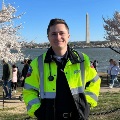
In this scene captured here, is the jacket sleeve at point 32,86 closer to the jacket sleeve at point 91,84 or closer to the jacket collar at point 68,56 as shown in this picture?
the jacket collar at point 68,56

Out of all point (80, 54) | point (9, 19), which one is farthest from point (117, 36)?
point (80, 54)

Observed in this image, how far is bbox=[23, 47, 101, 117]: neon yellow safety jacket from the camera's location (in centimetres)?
285

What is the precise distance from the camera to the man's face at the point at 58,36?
286 centimetres

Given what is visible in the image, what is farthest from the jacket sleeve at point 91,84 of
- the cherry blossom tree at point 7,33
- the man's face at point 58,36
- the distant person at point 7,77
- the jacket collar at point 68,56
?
the cherry blossom tree at point 7,33

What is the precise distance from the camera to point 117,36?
30.2m

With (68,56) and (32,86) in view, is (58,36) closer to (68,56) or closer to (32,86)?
(68,56)

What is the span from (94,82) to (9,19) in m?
19.5

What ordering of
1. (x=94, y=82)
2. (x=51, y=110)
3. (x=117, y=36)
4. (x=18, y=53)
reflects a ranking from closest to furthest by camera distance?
(x=51, y=110) → (x=94, y=82) → (x=18, y=53) → (x=117, y=36)

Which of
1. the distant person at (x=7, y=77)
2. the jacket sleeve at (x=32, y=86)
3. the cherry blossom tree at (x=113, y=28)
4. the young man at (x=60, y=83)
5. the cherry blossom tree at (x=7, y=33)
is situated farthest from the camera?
the cherry blossom tree at (x=113, y=28)

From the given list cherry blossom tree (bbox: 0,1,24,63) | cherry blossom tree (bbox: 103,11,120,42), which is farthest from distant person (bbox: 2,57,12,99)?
cherry blossom tree (bbox: 103,11,120,42)

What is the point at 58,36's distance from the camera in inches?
112

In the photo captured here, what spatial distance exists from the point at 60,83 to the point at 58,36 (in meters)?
0.41

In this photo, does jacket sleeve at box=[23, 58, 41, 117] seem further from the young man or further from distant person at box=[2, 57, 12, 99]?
distant person at box=[2, 57, 12, 99]

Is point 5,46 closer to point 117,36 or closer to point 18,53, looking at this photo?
point 18,53
